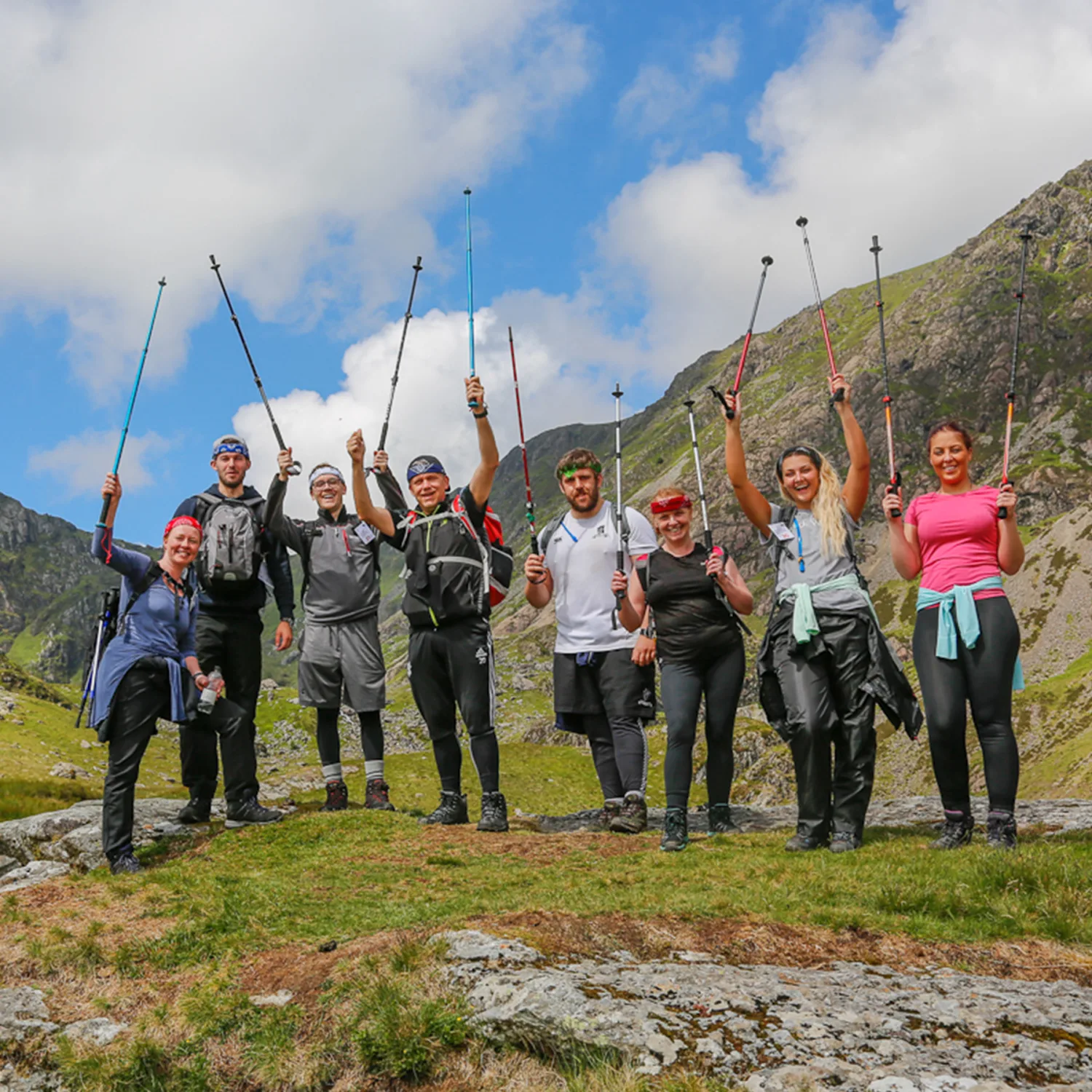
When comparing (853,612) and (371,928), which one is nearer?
(371,928)

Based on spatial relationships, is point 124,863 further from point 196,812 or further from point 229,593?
point 229,593

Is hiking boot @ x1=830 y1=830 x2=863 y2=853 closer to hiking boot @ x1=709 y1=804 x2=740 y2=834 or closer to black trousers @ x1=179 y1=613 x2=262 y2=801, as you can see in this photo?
hiking boot @ x1=709 y1=804 x2=740 y2=834

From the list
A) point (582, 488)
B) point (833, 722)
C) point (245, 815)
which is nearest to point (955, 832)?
point (833, 722)

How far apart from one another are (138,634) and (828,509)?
7.95 metres

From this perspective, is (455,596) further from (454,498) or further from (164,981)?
(164,981)

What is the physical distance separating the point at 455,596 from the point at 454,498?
1.32m

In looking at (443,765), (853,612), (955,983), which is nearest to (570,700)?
(443,765)

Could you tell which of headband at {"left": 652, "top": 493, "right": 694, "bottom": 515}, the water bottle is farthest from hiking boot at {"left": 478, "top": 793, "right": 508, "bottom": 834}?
headband at {"left": 652, "top": 493, "right": 694, "bottom": 515}

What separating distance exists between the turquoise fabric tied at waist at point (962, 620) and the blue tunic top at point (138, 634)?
8438 mm

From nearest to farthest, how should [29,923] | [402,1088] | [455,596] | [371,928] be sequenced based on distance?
1. [402,1088]
2. [371,928]
3. [29,923]
4. [455,596]

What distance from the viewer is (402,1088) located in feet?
15.3

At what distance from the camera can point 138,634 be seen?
10180 mm

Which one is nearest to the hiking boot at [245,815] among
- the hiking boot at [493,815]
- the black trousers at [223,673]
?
the black trousers at [223,673]

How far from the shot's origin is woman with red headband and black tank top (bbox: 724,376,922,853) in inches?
336
